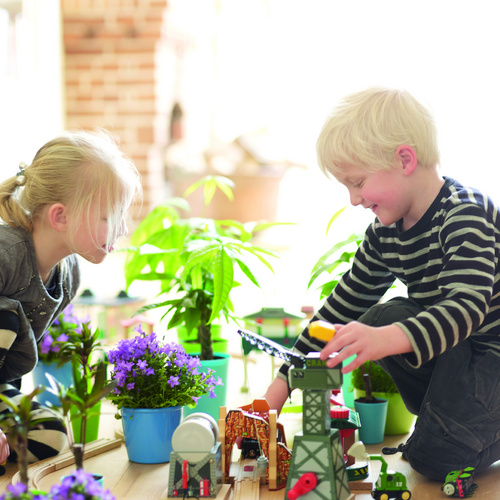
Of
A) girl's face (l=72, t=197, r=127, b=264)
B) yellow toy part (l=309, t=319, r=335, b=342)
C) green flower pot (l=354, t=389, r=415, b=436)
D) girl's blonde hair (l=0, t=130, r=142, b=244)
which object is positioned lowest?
green flower pot (l=354, t=389, r=415, b=436)

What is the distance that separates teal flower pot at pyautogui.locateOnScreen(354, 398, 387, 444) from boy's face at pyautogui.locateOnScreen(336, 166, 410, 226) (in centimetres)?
39

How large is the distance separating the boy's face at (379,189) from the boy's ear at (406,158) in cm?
1

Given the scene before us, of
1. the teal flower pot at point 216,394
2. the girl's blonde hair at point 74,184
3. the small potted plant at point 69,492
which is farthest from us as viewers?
the teal flower pot at point 216,394

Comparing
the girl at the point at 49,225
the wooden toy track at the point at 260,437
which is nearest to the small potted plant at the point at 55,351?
the girl at the point at 49,225

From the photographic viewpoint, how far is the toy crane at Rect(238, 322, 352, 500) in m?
0.84

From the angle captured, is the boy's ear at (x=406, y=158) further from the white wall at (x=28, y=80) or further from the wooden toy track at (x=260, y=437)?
the white wall at (x=28, y=80)

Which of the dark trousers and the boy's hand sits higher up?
the boy's hand

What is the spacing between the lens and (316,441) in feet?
2.79

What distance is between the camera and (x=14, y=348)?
1195 millimetres

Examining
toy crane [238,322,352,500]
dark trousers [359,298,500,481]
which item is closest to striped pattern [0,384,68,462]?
toy crane [238,322,352,500]

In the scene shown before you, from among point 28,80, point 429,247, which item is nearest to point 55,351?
point 429,247

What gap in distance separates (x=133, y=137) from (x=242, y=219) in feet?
2.48

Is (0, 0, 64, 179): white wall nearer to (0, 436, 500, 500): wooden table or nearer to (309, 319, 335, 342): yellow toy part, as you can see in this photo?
(0, 436, 500, 500): wooden table

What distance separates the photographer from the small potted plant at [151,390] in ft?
3.60
